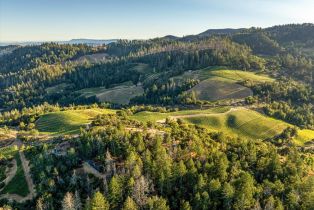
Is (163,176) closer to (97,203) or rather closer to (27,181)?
(97,203)

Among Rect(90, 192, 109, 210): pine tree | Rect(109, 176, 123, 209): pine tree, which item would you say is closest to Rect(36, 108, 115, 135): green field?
Rect(109, 176, 123, 209): pine tree

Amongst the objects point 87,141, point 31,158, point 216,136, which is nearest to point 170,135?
point 216,136

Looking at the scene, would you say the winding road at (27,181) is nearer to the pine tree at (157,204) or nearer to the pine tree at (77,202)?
the pine tree at (77,202)

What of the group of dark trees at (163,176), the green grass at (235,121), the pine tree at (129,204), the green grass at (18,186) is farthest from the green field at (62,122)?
the pine tree at (129,204)

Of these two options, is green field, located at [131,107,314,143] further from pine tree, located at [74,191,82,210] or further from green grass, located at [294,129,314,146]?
pine tree, located at [74,191,82,210]

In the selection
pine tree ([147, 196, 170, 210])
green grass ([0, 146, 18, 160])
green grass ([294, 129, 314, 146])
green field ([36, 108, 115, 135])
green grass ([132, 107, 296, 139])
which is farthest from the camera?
green grass ([132, 107, 296, 139])

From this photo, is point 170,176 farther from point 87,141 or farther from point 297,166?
point 297,166
